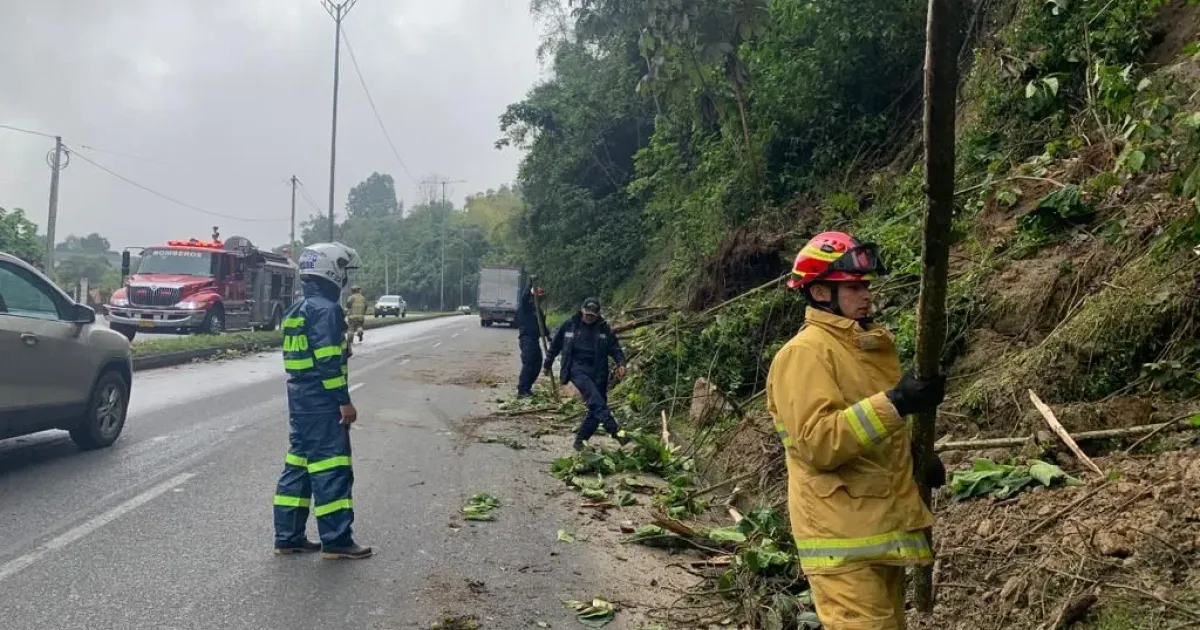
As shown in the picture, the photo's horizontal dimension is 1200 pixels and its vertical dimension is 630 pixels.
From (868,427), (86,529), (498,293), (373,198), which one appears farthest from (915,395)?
(373,198)

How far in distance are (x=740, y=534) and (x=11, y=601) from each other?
4.12 metres

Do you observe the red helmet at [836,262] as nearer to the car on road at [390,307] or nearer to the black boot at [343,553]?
the black boot at [343,553]

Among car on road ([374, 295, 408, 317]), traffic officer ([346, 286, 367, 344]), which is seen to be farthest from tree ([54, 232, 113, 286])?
traffic officer ([346, 286, 367, 344])

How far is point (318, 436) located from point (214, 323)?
70.9ft

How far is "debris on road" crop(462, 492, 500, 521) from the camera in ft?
21.7

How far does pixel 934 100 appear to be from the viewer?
9.12 ft

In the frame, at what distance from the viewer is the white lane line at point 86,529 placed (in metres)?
4.95

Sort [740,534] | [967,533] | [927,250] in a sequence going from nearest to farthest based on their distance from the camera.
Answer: [927,250] → [967,533] → [740,534]

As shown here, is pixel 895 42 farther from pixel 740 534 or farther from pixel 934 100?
pixel 934 100

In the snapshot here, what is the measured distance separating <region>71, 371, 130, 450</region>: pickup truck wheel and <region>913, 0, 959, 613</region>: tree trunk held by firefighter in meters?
7.80

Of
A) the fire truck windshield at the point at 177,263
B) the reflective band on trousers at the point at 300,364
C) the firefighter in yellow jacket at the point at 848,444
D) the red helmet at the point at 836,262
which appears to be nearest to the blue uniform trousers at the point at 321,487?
the reflective band on trousers at the point at 300,364

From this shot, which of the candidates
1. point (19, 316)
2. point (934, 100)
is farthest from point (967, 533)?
point (19, 316)

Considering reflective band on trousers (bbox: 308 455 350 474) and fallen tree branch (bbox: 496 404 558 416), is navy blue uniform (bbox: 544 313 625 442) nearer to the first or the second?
fallen tree branch (bbox: 496 404 558 416)

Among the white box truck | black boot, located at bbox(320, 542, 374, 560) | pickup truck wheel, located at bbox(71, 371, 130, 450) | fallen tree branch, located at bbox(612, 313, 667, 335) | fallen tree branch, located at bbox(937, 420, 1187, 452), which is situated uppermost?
the white box truck
